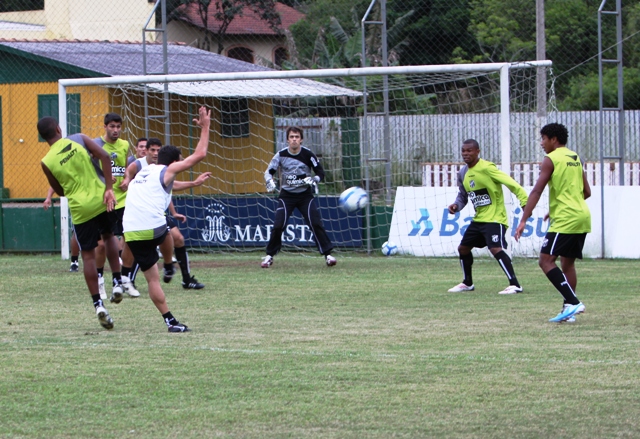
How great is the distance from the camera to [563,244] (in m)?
9.52

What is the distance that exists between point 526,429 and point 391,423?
0.74m

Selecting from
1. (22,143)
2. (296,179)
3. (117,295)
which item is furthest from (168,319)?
(22,143)

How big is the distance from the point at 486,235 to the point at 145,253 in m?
4.63

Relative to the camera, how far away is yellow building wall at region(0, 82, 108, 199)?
21.7m

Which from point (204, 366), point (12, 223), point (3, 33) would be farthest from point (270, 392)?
point (3, 33)

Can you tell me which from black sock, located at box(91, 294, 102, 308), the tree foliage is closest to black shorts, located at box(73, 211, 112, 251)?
black sock, located at box(91, 294, 102, 308)

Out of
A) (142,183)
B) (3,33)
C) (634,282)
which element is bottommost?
(634,282)

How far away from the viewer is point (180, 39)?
4603 cm

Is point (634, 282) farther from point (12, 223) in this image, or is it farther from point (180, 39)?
point (180, 39)

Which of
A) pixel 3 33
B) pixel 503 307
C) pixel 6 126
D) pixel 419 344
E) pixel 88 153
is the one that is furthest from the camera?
pixel 3 33

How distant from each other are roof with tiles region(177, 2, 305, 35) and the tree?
10cm

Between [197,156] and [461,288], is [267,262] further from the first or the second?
[197,156]

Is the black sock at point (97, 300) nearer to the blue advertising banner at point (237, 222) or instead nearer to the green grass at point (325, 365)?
the green grass at point (325, 365)

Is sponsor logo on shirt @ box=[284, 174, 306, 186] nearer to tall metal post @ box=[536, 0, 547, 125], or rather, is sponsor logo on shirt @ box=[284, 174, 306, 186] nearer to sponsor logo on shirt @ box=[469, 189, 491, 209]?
sponsor logo on shirt @ box=[469, 189, 491, 209]
